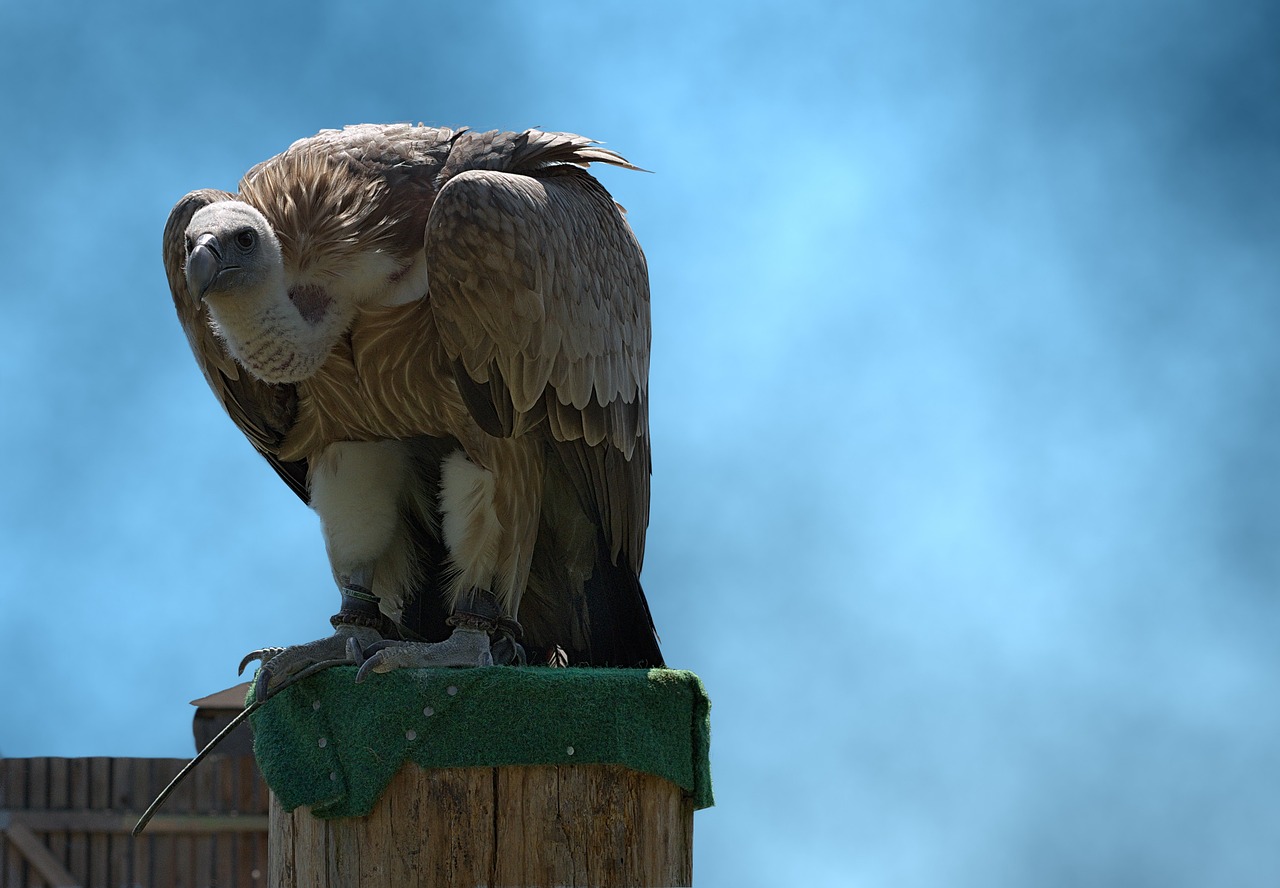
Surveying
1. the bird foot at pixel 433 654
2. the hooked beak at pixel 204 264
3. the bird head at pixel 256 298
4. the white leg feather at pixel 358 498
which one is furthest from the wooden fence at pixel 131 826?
the hooked beak at pixel 204 264

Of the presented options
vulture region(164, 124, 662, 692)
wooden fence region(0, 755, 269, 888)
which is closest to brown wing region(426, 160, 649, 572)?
vulture region(164, 124, 662, 692)

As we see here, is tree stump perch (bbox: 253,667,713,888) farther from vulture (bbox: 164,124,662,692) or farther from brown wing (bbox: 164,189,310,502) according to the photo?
brown wing (bbox: 164,189,310,502)

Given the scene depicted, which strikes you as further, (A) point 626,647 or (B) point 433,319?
(A) point 626,647

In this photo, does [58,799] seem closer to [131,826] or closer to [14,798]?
[14,798]

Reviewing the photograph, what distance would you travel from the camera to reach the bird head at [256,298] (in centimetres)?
277

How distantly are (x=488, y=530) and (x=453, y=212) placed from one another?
81 centimetres

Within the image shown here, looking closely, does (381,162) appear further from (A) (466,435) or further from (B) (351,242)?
(A) (466,435)

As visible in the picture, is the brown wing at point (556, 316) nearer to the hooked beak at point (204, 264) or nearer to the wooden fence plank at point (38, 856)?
the hooked beak at point (204, 264)

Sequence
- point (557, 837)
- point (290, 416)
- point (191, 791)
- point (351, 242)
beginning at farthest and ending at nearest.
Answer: point (191, 791)
point (290, 416)
point (351, 242)
point (557, 837)

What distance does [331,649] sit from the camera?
309 centimetres

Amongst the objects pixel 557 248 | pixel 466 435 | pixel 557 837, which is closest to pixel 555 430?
pixel 466 435

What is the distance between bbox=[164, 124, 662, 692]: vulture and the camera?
2875mm

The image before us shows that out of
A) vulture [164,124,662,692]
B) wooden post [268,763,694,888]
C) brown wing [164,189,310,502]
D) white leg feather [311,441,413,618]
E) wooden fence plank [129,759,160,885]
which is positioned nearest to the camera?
wooden post [268,763,694,888]

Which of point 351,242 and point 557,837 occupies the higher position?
point 351,242
